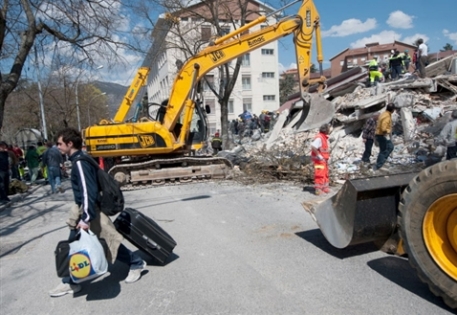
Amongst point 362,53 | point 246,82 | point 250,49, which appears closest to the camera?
point 250,49

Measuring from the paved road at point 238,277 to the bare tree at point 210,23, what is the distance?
1281 cm

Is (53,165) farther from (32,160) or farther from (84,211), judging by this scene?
(84,211)

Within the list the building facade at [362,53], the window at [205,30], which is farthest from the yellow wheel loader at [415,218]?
the building facade at [362,53]

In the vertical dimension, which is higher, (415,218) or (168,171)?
(415,218)

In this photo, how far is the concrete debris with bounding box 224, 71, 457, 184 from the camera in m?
9.61

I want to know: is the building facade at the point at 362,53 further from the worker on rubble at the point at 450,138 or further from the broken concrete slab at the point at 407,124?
the worker on rubble at the point at 450,138

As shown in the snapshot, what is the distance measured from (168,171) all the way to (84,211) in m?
7.29

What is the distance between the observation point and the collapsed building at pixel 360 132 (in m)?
9.86

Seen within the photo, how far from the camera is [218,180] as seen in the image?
11.2m

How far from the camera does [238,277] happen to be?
4109mm

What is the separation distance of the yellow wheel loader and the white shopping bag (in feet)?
8.58

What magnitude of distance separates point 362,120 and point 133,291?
11350 millimetres

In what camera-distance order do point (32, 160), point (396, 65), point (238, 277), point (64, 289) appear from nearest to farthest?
1. point (64, 289)
2. point (238, 277)
3. point (32, 160)
4. point (396, 65)

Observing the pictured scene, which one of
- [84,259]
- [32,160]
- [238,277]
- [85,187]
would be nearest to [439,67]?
[238,277]
